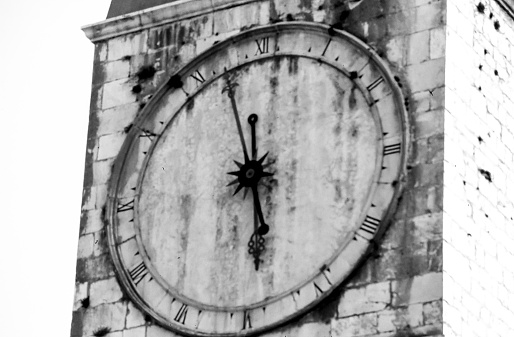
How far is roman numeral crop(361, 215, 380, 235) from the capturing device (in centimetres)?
2353

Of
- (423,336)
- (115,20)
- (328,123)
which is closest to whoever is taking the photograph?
(423,336)

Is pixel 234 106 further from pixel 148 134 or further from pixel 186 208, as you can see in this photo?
pixel 186 208

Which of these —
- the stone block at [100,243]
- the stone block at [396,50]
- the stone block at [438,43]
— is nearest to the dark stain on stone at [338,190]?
the stone block at [396,50]

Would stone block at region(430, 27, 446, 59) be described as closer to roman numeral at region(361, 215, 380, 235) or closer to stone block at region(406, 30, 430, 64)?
stone block at region(406, 30, 430, 64)

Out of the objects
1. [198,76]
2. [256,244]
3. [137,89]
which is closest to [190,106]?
[198,76]

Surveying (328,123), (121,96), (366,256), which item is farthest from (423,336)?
(121,96)

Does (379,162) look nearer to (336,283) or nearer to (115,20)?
(336,283)

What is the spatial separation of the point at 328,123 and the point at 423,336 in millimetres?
2632

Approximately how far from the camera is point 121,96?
84.4ft

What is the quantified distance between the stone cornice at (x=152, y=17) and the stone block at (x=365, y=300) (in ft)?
11.8

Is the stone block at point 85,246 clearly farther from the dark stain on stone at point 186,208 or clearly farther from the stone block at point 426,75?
the stone block at point 426,75

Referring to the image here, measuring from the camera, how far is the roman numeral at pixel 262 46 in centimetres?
2491

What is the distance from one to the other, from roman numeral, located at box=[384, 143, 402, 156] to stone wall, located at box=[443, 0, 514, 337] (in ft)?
1.58

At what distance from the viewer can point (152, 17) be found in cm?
2580
